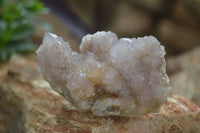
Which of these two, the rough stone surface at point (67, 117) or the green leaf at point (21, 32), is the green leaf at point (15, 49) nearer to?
the green leaf at point (21, 32)

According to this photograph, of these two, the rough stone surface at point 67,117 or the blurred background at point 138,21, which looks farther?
the blurred background at point 138,21

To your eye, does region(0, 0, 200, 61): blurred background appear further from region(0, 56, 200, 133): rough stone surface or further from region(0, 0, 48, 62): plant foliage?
region(0, 56, 200, 133): rough stone surface

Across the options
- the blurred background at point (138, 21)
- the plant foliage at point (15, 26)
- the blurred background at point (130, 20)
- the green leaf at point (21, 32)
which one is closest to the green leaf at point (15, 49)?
the plant foliage at point (15, 26)

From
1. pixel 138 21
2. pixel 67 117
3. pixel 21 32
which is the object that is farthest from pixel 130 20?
pixel 67 117

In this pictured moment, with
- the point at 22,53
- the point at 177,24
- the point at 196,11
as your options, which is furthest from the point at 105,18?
the point at 22,53

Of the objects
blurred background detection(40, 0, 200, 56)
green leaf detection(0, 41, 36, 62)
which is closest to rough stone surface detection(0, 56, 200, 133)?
green leaf detection(0, 41, 36, 62)

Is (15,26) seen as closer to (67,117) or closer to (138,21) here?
(67,117)
